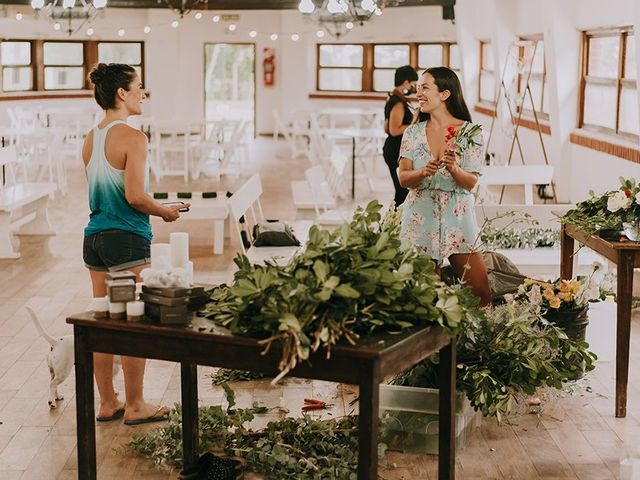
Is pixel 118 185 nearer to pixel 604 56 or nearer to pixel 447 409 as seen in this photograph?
pixel 447 409

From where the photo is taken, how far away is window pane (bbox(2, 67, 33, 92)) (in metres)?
20.2

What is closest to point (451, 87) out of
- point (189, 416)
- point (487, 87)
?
point (189, 416)

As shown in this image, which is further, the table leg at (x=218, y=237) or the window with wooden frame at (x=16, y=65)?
the window with wooden frame at (x=16, y=65)

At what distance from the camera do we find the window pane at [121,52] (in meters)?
22.6

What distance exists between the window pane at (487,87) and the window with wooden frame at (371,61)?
300cm

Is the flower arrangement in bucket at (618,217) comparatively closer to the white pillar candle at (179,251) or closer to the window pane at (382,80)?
the white pillar candle at (179,251)

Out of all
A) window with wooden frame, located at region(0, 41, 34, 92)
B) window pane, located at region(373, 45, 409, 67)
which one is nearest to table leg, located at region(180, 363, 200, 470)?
window with wooden frame, located at region(0, 41, 34, 92)

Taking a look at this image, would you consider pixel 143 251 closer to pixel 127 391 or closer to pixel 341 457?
pixel 127 391

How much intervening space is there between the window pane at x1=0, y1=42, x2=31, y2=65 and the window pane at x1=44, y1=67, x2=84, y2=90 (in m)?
0.66

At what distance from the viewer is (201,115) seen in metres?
23.0

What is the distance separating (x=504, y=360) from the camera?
14.5ft

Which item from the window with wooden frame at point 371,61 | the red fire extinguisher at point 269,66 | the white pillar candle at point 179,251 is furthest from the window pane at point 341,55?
the white pillar candle at point 179,251

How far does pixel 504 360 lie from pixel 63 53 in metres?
18.9

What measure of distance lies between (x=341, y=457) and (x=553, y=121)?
9351mm
